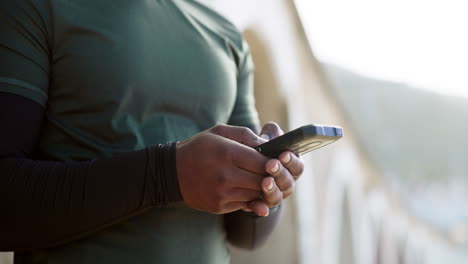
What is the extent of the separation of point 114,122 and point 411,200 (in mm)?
1434

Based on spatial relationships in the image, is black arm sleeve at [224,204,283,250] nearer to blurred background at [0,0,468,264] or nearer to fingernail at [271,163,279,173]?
fingernail at [271,163,279,173]

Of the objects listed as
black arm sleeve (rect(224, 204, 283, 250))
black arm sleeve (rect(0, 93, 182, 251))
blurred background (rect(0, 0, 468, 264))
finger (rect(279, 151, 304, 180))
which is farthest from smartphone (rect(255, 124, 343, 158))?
blurred background (rect(0, 0, 468, 264))

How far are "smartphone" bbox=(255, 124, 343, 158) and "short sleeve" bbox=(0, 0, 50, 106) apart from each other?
0.96 ft

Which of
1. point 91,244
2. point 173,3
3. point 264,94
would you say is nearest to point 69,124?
point 91,244

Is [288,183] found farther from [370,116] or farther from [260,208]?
[370,116]

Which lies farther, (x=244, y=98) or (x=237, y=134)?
(x=244, y=98)

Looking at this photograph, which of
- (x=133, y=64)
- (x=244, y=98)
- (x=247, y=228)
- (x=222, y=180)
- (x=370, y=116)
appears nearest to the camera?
(x=222, y=180)

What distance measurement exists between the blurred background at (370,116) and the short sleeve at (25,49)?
3.43 ft

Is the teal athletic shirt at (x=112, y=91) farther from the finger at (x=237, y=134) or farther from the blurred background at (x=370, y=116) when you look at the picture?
the blurred background at (x=370, y=116)

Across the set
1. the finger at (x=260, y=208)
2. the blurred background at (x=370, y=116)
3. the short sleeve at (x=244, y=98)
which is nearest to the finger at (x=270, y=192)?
the finger at (x=260, y=208)

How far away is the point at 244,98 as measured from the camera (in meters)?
0.85

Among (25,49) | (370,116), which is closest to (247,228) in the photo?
(25,49)

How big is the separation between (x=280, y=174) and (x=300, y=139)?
0.05 m

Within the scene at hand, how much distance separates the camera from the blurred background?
→ 1585 mm
